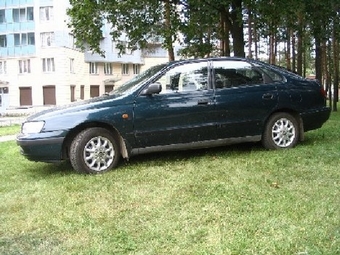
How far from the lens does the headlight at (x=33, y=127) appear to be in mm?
5793

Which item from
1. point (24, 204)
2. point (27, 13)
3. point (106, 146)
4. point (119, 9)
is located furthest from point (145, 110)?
point (27, 13)

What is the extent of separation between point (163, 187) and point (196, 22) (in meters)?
10.9

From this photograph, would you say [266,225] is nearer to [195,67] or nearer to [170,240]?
[170,240]

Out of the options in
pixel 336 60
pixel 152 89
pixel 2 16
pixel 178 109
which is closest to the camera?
pixel 152 89

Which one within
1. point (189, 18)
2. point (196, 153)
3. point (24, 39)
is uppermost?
point (24, 39)

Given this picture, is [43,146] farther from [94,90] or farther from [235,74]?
[94,90]

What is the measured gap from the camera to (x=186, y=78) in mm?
6441

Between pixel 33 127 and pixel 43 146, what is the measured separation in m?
0.32

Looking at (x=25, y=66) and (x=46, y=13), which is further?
(x=25, y=66)

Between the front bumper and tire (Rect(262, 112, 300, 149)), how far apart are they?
3203 mm

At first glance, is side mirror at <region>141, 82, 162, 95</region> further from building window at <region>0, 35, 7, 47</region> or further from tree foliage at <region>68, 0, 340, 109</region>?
building window at <region>0, 35, 7, 47</region>

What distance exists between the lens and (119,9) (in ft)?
47.4

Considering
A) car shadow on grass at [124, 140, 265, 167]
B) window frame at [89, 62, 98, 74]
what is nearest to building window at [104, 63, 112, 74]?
window frame at [89, 62, 98, 74]

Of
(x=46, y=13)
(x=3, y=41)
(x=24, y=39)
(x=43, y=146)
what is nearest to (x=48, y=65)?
(x=24, y=39)
